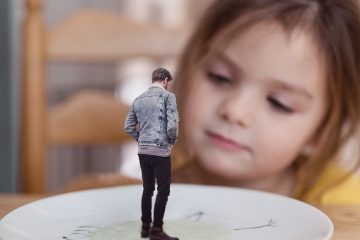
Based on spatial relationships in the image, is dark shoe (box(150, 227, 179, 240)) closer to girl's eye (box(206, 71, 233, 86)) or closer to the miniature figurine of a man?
the miniature figurine of a man

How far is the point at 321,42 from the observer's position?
0.95m

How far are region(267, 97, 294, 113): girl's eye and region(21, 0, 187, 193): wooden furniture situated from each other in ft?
1.48

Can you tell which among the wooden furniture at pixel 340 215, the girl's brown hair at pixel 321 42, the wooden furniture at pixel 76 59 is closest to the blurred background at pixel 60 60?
the wooden furniture at pixel 76 59

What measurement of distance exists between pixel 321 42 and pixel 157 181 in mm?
559

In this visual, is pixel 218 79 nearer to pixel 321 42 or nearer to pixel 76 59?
pixel 321 42

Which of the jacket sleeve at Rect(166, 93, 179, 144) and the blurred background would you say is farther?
the blurred background

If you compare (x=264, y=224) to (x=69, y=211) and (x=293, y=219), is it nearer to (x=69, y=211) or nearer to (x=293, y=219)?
(x=293, y=219)

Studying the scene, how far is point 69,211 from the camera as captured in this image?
1.82ft

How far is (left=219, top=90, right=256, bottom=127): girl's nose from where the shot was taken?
840 mm

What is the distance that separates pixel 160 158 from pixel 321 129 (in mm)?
666

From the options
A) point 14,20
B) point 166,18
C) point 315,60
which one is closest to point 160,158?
point 315,60

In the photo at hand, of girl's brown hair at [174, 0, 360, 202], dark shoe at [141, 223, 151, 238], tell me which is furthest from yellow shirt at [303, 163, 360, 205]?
dark shoe at [141, 223, 151, 238]

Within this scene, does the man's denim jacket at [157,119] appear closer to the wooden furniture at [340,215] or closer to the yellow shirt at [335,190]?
the wooden furniture at [340,215]

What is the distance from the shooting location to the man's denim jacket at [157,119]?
1.52 feet
